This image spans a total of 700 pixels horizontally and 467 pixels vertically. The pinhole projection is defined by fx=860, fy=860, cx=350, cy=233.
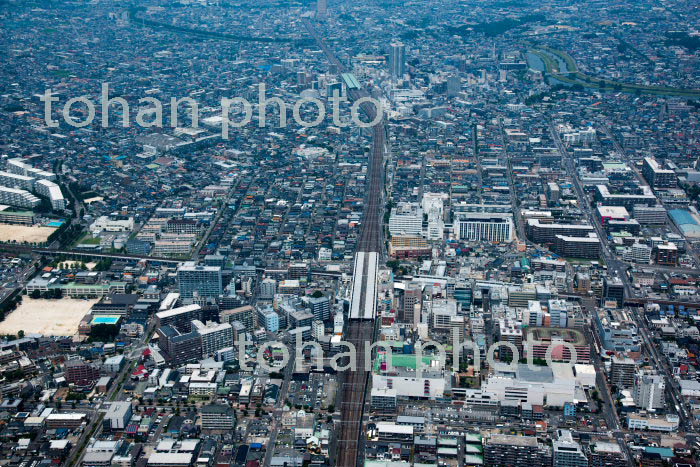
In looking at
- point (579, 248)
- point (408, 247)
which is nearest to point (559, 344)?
point (579, 248)

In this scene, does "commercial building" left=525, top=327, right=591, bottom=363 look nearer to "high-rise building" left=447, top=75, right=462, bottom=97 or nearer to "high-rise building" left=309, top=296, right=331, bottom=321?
"high-rise building" left=309, top=296, right=331, bottom=321

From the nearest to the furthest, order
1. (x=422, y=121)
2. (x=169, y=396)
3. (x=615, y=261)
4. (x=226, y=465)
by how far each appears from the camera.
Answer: (x=226, y=465)
(x=169, y=396)
(x=615, y=261)
(x=422, y=121)

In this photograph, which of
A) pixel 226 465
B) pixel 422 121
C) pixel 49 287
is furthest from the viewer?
pixel 422 121

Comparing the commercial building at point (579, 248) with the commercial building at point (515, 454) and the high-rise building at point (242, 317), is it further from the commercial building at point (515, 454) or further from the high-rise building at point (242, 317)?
the commercial building at point (515, 454)

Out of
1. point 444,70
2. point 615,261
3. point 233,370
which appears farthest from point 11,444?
point 444,70

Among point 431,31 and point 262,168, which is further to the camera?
point 431,31

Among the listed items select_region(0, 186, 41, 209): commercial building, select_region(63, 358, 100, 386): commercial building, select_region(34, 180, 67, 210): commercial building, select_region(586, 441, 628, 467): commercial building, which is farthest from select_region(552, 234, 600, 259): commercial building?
select_region(0, 186, 41, 209): commercial building

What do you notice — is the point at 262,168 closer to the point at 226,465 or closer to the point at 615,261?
the point at 615,261
